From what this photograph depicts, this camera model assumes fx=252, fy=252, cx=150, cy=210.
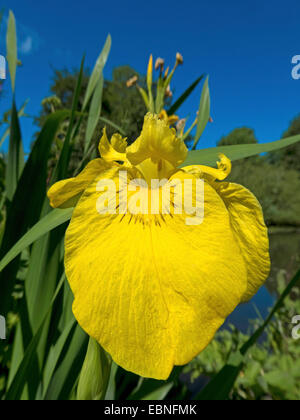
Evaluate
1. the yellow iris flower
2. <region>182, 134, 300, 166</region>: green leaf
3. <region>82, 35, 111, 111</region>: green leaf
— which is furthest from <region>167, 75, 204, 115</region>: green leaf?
the yellow iris flower

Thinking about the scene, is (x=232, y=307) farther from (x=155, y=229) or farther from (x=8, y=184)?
(x=8, y=184)

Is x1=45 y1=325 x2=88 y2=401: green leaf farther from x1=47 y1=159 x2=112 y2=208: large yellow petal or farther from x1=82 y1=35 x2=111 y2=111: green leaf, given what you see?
x1=82 y1=35 x2=111 y2=111: green leaf

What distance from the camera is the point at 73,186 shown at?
0.28 meters

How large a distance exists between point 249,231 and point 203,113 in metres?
0.43

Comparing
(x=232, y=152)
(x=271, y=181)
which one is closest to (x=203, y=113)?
(x=232, y=152)

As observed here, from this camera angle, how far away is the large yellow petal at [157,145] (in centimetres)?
32

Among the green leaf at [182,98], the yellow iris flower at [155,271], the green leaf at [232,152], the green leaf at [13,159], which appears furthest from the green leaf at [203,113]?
the green leaf at [13,159]

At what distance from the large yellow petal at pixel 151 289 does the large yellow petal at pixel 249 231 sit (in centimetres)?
5

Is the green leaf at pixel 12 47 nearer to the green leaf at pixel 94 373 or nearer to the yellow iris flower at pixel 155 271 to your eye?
the yellow iris flower at pixel 155 271

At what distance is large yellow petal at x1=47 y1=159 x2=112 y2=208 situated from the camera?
0.27 meters

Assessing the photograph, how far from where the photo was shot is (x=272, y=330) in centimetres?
120

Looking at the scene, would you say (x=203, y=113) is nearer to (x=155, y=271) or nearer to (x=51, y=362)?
(x=155, y=271)

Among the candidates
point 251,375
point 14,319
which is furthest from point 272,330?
point 14,319

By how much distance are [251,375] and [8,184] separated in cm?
103
